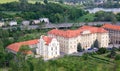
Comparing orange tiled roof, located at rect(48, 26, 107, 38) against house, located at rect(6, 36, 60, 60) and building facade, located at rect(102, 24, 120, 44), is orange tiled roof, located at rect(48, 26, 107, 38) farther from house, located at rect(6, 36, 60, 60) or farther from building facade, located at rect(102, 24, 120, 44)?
A: building facade, located at rect(102, 24, 120, 44)

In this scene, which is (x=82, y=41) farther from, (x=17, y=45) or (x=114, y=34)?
(x=17, y=45)

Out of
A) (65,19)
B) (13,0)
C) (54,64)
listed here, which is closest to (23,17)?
(65,19)

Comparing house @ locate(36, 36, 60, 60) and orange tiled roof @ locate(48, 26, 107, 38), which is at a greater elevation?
orange tiled roof @ locate(48, 26, 107, 38)

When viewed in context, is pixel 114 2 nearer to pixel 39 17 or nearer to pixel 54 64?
pixel 39 17

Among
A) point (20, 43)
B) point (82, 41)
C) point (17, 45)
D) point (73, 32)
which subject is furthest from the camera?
point (82, 41)

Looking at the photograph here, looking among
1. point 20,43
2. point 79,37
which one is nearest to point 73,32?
point 79,37

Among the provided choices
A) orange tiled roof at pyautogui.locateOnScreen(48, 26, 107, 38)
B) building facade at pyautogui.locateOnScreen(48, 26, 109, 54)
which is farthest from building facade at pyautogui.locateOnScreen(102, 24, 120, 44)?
orange tiled roof at pyautogui.locateOnScreen(48, 26, 107, 38)
